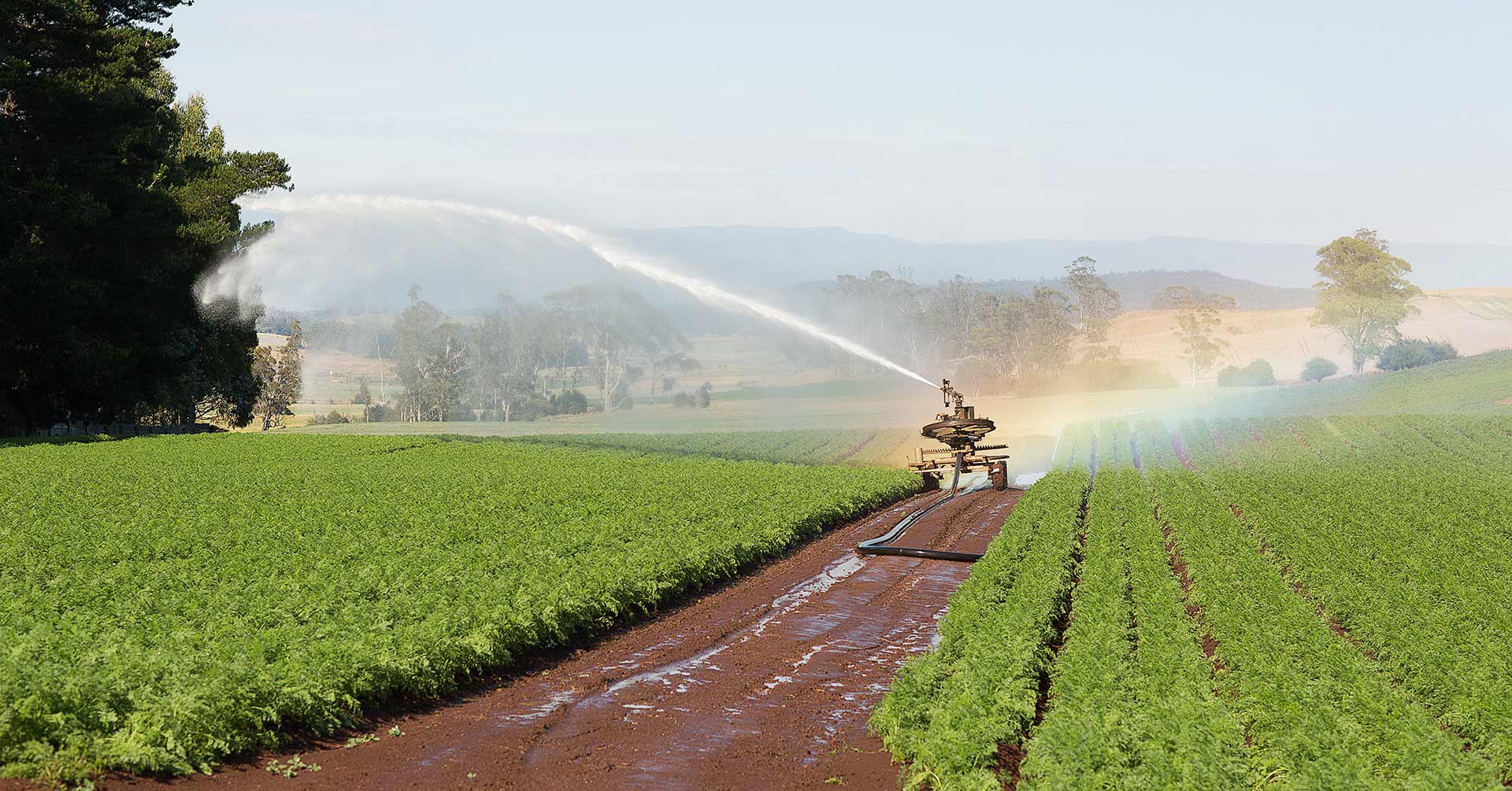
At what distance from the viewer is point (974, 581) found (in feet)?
71.4

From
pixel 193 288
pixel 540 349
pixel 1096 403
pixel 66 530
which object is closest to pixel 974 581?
pixel 66 530

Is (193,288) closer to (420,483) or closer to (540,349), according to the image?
(420,483)

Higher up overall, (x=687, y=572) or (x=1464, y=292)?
(x=1464, y=292)

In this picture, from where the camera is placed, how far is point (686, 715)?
14750mm

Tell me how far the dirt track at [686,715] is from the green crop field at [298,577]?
0.53 meters

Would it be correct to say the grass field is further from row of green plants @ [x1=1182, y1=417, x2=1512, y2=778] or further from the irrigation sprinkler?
the irrigation sprinkler

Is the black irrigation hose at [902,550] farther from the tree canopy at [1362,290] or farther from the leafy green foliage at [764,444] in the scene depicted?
Result: the tree canopy at [1362,290]

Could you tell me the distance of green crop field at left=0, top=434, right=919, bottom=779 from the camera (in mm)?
11703

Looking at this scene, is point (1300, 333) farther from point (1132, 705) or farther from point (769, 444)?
point (1132, 705)

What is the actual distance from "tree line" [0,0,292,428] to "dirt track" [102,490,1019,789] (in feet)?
128

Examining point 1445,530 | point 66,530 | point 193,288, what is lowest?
point 1445,530

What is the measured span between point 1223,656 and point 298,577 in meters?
14.3

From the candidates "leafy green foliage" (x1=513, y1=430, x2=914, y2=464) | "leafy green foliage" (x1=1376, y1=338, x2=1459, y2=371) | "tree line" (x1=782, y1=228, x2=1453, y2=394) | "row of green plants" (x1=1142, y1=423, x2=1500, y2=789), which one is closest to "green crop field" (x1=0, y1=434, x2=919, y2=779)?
"row of green plants" (x1=1142, y1=423, x2=1500, y2=789)

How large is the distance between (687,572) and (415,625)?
312 inches
